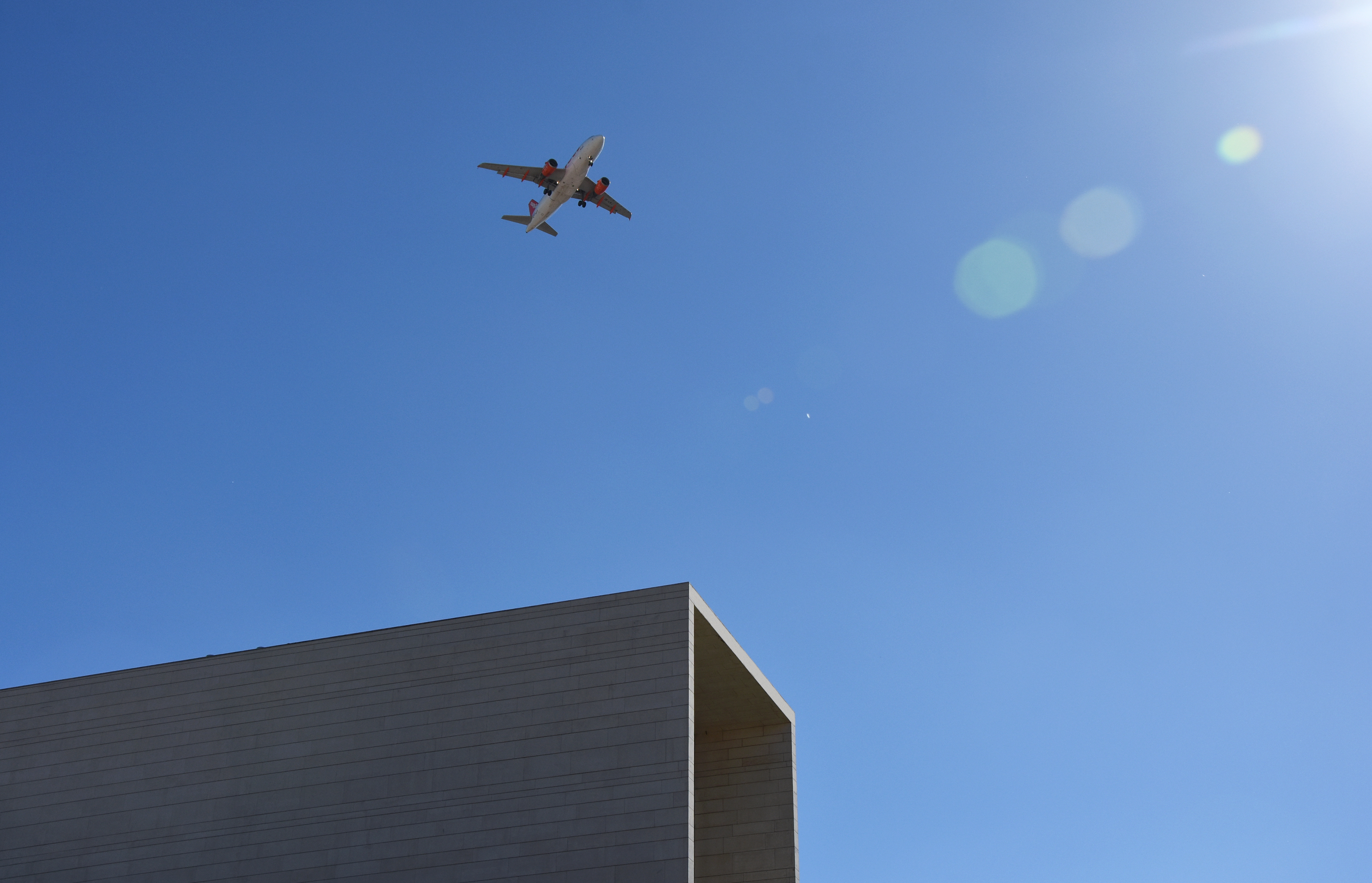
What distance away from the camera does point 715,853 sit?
99.9ft

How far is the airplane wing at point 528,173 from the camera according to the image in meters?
45.2

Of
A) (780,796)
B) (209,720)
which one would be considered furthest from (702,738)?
(209,720)

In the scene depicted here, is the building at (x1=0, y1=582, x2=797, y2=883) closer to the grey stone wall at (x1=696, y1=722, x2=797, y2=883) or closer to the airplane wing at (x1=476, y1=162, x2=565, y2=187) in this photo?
the grey stone wall at (x1=696, y1=722, x2=797, y2=883)

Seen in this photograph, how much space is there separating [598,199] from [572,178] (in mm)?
2139

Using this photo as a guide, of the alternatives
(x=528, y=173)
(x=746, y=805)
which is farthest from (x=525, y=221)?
(x=746, y=805)

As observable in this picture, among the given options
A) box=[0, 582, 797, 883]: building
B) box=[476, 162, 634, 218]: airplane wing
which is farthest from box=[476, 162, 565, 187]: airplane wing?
box=[0, 582, 797, 883]: building

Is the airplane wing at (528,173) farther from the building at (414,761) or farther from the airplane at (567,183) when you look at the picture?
the building at (414,761)

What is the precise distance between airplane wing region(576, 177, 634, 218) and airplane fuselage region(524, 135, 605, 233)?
313 millimetres

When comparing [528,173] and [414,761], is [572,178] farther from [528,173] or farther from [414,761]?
[414,761]

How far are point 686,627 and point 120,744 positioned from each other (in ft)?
47.2

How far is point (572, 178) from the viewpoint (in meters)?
44.5

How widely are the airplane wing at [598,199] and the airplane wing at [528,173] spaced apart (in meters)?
1.02

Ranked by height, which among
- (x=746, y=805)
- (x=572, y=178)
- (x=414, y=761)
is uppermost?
(x=572, y=178)

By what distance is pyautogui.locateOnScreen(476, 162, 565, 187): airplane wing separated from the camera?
148 feet
